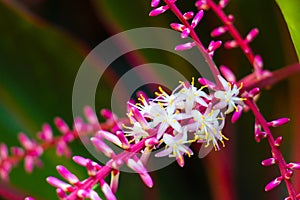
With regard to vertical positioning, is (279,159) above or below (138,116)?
below

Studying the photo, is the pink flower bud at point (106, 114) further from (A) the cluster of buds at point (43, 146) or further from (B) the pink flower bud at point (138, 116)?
(B) the pink flower bud at point (138, 116)

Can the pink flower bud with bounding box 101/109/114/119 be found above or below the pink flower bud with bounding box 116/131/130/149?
below

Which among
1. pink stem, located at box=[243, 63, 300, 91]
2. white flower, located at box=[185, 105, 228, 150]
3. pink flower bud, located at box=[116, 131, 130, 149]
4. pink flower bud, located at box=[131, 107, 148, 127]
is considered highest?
pink flower bud, located at box=[131, 107, 148, 127]

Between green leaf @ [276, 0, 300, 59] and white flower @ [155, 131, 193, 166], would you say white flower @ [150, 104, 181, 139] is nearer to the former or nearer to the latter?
white flower @ [155, 131, 193, 166]

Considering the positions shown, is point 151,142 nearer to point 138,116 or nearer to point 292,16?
point 138,116

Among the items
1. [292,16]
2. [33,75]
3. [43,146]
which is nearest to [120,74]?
[33,75]

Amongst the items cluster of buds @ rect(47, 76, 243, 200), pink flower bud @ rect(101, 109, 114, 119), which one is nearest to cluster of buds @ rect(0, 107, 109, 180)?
pink flower bud @ rect(101, 109, 114, 119)

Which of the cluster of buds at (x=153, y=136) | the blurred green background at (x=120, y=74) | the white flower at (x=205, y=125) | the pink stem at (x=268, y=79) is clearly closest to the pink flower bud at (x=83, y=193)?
the cluster of buds at (x=153, y=136)
